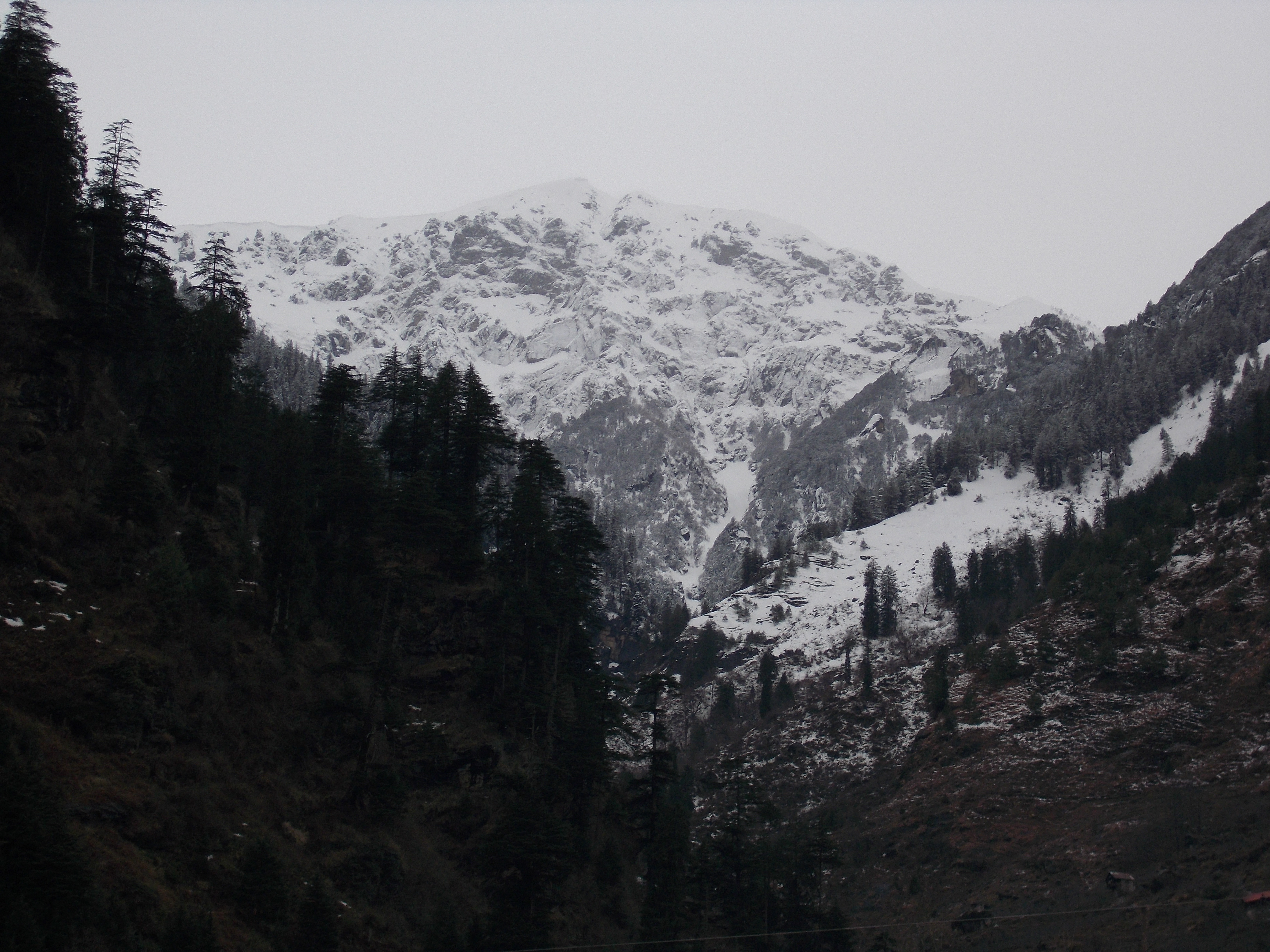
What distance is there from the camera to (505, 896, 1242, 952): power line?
43156mm

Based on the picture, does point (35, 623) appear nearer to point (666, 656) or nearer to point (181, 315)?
point (181, 315)

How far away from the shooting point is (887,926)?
63.0 metres

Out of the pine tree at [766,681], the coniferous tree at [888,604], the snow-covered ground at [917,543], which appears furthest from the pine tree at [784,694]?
the coniferous tree at [888,604]

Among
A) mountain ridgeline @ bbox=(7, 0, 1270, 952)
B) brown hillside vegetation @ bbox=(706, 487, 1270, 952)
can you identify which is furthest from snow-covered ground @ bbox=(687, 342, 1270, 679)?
brown hillside vegetation @ bbox=(706, 487, 1270, 952)

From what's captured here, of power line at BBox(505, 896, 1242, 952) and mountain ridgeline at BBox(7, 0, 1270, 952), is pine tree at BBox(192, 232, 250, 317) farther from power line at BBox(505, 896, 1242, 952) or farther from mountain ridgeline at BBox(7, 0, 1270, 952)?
power line at BBox(505, 896, 1242, 952)

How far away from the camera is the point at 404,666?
50719mm

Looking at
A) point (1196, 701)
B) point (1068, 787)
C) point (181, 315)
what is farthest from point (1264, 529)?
point (181, 315)

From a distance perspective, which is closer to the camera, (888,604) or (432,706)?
(432,706)

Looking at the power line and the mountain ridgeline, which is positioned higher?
the mountain ridgeline

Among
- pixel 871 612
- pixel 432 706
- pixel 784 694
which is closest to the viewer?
pixel 432 706

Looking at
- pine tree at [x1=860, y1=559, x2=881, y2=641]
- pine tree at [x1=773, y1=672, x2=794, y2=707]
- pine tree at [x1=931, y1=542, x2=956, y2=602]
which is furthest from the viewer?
pine tree at [x1=931, y1=542, x2=956, y2=602]

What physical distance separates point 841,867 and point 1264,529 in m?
48.2

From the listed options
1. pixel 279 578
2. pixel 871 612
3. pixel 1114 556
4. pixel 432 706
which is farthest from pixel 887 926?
pixel 871 612

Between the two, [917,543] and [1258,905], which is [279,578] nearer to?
[1258,905]
